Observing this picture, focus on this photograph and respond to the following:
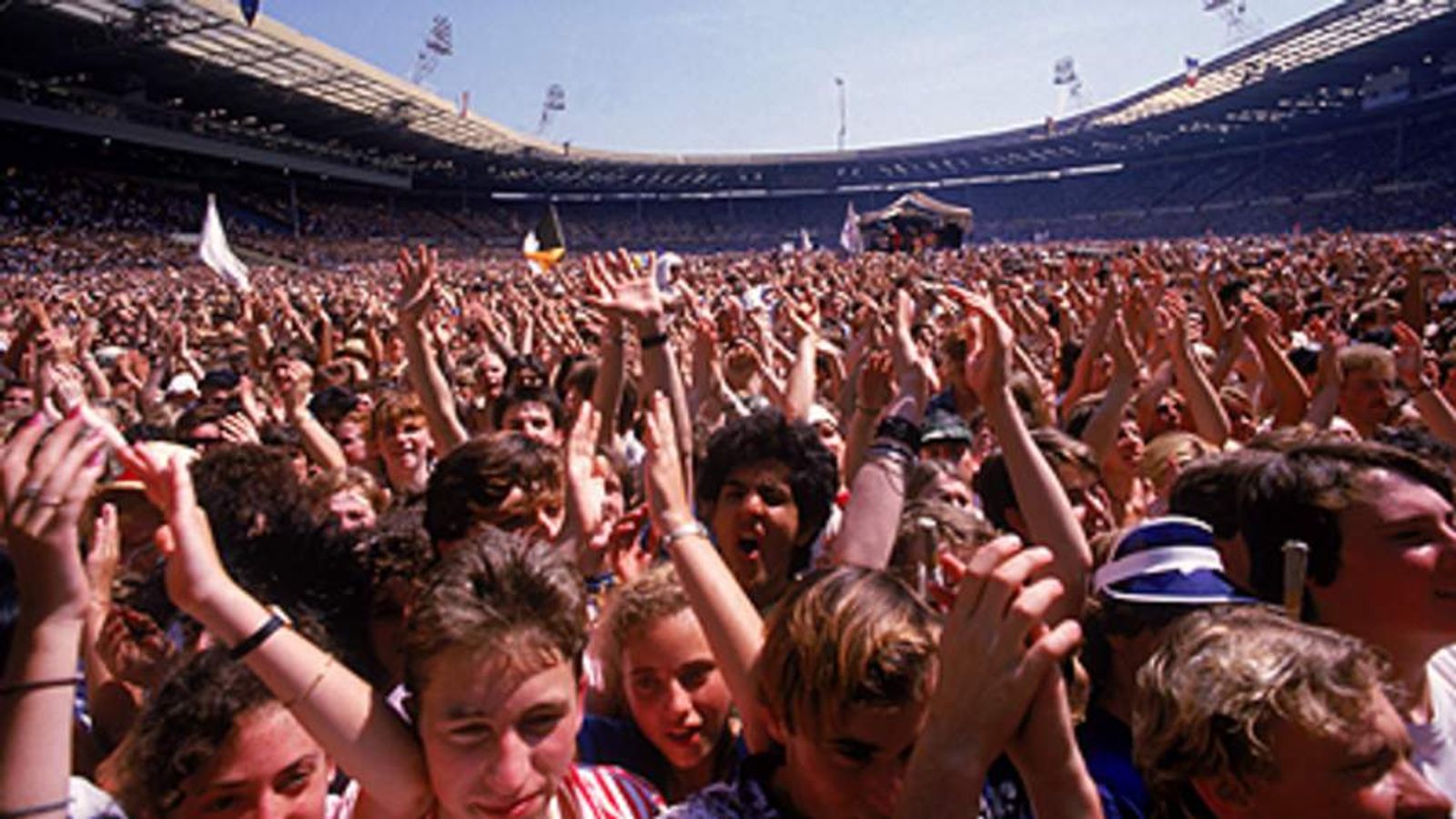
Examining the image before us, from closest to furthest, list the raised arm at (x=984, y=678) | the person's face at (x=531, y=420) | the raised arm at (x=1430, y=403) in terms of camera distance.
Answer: the raised arm at (x=984, y=678)
the raised arm at (x=1430, y=403)
the person's face at (x=531, y=420)

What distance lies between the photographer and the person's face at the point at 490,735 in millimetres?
1580

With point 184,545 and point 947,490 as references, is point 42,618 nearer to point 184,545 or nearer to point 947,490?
point 184,545

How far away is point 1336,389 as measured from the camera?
4.57 meters

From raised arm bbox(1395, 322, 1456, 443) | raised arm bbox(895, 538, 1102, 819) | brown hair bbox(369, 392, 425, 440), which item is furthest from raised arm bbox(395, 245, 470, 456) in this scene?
raised arm bbox(1395, 322, 1456, 443)

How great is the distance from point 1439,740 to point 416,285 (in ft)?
13.2

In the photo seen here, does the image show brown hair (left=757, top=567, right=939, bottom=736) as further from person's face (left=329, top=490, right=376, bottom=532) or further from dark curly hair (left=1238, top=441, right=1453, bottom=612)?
person's face (left=329, top=490, right=376, bottom=532)

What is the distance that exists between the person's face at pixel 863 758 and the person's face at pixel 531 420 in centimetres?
275

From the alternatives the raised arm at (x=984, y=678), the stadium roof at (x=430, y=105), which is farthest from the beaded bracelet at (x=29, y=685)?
the stadium roof at (x=430, y=105)

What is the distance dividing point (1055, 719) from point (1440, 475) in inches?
54.7

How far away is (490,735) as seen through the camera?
1.62 meters

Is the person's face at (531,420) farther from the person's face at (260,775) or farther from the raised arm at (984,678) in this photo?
the raised arm at (984,678)

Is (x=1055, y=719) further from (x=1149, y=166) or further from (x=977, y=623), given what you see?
(x=1149, y=166)

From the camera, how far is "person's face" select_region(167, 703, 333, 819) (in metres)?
1.70

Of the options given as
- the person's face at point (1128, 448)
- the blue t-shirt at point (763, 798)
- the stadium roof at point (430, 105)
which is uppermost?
the stadium roof at point (430, 105)
